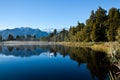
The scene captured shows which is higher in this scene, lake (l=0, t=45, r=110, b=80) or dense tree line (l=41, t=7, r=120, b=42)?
dense tree line (l=41, t=7, r=120, b=42)

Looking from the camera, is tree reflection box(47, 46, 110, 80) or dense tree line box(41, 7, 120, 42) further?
dense tree line box(41, 7, 120, 42)

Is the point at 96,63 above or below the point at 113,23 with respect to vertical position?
below

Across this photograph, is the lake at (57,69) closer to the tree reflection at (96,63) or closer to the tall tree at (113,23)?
the tree reflection at (96,63)

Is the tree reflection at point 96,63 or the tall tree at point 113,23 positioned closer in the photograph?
the tree reflection at point 96,63

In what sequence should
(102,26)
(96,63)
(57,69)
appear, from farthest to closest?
(102,26) < (96,63) < (57,69)

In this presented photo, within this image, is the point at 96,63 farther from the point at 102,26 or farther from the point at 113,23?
the point at 102,26

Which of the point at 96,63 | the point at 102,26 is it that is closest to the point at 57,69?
the point at 96,63

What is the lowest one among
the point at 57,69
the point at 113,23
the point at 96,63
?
the point at 57,69

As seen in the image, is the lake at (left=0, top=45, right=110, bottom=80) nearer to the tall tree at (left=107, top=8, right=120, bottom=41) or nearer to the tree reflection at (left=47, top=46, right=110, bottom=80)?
the tree reflection at (left=47, top=46, right=110, bottom=80)

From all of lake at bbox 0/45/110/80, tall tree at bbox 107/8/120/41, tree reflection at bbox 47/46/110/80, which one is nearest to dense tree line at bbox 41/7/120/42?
tall tree at bbox 107/8/120/41

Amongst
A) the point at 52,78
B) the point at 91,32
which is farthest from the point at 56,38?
the point at 52,78

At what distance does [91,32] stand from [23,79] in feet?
186

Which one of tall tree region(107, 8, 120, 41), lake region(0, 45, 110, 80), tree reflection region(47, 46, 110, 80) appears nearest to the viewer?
lake region(0, 45, 110, 80)

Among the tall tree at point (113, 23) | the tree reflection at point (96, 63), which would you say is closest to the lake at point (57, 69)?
the tree reflection at point (96, 63)
